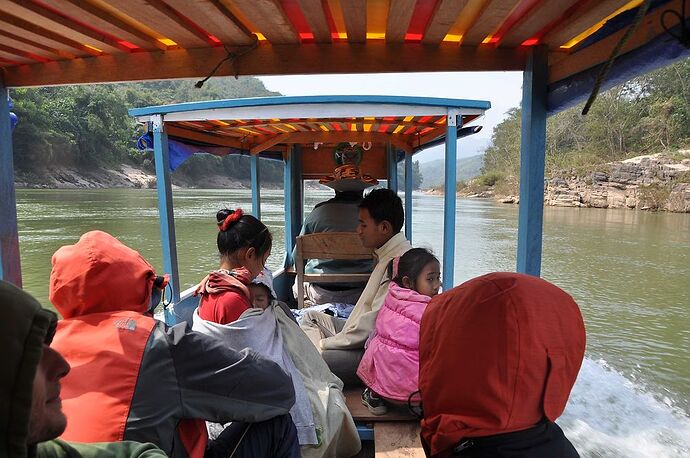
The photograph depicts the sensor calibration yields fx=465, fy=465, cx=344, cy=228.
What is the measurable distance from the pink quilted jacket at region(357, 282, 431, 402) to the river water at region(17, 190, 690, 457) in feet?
8.89

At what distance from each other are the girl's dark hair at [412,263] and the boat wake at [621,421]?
2813mm

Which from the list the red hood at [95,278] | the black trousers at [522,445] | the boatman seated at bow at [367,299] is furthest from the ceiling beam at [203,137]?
the black trousers at [522,445]

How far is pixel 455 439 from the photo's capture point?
113cm

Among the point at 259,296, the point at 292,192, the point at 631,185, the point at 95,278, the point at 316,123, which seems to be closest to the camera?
the point at 95,278

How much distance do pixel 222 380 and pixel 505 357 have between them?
30.2 inches

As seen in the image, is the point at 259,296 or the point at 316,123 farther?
the point at 316,123

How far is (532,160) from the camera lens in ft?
8.34

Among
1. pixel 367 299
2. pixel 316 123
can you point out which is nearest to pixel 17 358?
pixel 367 299

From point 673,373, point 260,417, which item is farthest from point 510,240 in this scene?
point 260,417

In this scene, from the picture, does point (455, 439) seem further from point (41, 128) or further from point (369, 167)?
point (41, 128)

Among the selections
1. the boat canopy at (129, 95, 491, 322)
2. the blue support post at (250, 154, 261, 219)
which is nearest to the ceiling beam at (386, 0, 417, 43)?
the boat canopy at (129, 95, 491, 322)

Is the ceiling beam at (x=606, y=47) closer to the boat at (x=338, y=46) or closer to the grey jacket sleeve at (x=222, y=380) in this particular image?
the boat at (x=338, y=46)

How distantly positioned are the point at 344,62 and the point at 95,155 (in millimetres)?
54224

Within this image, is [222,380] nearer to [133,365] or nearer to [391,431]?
[133,365]
